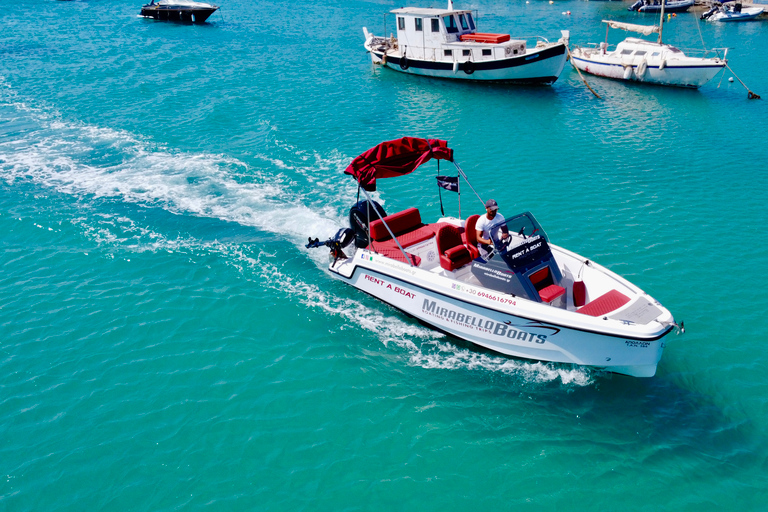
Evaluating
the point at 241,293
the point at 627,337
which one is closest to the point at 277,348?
the point at 241,293

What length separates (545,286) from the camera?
11242mm

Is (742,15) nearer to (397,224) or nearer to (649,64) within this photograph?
(649,64)

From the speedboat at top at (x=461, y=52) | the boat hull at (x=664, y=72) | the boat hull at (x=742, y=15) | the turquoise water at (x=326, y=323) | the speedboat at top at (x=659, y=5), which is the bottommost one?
the turquoise water at (x=326, y=323)

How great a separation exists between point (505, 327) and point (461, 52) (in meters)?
25.7

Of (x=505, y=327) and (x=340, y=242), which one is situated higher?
(x=340, y=242)

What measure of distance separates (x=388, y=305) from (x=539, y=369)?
3745mm

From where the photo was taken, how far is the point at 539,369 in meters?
10.9

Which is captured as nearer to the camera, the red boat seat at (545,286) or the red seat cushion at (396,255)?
the red boat seat at (545,286)

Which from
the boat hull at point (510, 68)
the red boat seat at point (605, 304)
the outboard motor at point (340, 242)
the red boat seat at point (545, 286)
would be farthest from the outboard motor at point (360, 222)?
the boat hull at point (510, 68)

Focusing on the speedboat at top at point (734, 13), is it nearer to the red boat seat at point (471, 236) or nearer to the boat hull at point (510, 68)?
the boat hull at point (510, 68)

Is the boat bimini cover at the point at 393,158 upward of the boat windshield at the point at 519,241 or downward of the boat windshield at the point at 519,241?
upward

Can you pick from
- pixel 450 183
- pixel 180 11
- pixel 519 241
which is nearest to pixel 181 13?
pixel 180 11

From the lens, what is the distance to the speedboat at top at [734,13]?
4950 cm

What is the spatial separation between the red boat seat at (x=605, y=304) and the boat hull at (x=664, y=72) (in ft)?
83.2
